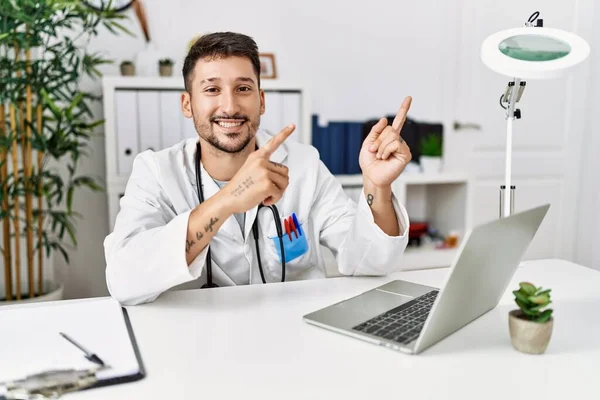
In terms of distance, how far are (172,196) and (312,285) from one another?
43 centimetres

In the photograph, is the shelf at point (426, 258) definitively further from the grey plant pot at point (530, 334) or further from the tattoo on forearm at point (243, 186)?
the grey plant pot at point (530, 334)

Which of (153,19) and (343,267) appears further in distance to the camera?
(153,19)

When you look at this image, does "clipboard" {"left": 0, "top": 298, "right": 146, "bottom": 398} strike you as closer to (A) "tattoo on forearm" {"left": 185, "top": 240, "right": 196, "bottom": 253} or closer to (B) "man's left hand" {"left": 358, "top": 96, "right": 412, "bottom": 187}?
(A) "tattoo on forearm" {"left": 185, "top": 240, "right": 196, "bottom": 253}

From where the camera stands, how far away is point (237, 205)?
1113mm

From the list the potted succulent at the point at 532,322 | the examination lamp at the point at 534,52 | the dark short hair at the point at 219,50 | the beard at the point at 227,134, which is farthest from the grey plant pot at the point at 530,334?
the dark short hair at the point at 219,50

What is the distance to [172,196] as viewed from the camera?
4.56ft

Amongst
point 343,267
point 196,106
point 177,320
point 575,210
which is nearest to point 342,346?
point 177,320

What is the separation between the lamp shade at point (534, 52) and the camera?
987 mm

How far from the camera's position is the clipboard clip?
2.28ft

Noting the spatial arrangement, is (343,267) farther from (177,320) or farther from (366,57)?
(366,57)

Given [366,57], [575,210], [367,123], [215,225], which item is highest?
[366,57]

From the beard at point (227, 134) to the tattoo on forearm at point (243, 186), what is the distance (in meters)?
0.36

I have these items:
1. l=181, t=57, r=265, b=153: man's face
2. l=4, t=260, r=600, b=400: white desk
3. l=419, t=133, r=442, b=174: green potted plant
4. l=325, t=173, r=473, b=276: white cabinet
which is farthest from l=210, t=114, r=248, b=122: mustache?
l=419, t=133, r=442, b=174: green potted plant

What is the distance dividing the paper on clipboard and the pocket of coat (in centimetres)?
44
